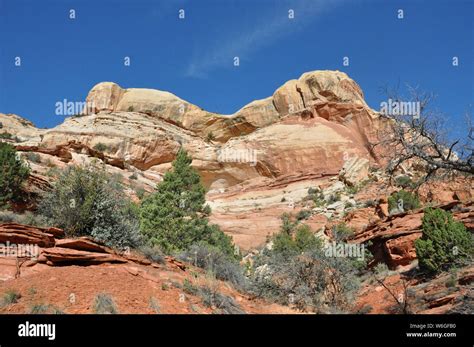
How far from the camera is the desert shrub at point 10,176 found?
18250mm

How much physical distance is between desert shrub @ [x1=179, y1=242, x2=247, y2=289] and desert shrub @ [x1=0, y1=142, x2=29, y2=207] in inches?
310

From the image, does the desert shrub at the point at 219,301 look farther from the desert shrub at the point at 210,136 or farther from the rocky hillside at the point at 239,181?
the desert shrub at the point at 210,136

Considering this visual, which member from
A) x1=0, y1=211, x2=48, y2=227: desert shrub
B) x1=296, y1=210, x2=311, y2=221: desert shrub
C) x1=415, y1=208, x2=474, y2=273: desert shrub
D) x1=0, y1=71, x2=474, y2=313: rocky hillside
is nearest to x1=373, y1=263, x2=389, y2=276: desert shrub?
x1=0, y1=71, x2=474, y2=313: rocky hillside

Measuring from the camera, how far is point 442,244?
17.8 m

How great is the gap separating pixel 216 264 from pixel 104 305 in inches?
239

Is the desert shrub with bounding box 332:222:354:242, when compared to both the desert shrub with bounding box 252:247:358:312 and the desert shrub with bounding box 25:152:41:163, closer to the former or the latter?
the desert shrub with bounding box 252:247:358:312

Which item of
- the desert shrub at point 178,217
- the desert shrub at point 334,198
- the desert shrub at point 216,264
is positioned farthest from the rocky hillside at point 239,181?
the desert shrub at point 178,217

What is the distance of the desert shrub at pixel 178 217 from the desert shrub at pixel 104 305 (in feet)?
31.6

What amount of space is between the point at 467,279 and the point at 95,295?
11948 millimetres

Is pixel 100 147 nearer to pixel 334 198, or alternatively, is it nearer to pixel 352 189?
pixel 334 198

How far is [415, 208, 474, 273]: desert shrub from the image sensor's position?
17.1 metres

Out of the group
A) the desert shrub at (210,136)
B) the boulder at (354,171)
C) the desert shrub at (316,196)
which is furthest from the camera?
the desert shrub at (210,136)

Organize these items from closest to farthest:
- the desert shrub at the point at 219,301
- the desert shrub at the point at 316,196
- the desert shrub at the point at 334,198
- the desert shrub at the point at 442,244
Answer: the desert shrub at the point at 219,301, the desert shrub at the point at 442,244, the desert shrub at the point at 334,198, the desert shrub at the point at 316,196

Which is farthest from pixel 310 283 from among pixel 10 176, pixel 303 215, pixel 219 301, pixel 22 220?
pixel 303 215
